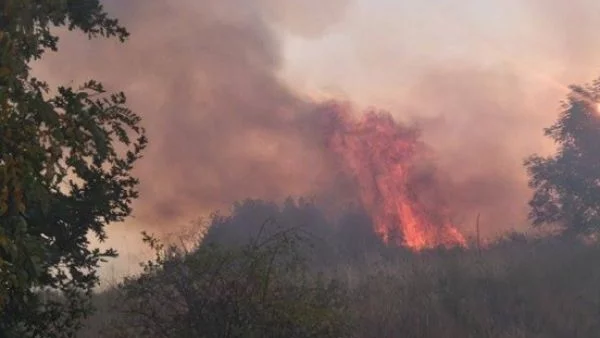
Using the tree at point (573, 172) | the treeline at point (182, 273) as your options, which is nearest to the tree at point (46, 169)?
the treeline at point (182, 273)

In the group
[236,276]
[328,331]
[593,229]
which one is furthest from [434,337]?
[593,229]

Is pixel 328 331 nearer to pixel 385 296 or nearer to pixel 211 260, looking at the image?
pixel 211 260

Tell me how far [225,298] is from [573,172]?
1664 cm

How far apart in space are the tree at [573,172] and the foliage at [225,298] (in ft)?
49.3

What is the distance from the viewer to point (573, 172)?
823 inches

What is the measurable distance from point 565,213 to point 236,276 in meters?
16.3

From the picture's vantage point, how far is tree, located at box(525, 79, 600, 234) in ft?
67.1

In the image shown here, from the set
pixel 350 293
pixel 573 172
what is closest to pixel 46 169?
pixel 350 293

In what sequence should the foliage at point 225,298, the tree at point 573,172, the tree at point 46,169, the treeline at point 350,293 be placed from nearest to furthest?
the tree at point 46,169, the foliage at point 225,298, the treeline at point 350,293, the tree at point 573,172

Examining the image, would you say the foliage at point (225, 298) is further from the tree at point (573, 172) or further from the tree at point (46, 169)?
the tree at point (573, 172)

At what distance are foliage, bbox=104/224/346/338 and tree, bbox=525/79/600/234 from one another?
1504cm

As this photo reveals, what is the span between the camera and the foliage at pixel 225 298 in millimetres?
7637

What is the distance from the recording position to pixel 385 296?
1353cm

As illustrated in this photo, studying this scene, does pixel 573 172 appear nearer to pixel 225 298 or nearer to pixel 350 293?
pixel 350 293
